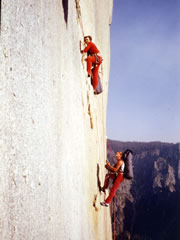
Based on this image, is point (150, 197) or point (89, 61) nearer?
point (89, 61)

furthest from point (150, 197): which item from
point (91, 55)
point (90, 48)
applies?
point (90, 48)

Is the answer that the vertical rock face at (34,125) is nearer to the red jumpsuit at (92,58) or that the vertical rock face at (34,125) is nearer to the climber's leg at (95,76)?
the red jumpsuit at (92,58)

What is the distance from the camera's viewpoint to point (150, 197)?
81.1 feet

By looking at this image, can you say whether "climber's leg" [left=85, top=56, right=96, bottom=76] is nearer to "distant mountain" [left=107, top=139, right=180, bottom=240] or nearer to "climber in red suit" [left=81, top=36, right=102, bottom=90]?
"climber in red suit" [left=81, top=36, right=102, bottom=90]

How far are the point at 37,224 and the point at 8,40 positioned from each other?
1169mm

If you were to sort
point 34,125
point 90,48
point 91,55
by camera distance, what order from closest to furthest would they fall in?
point 34,125 → point 90,48 → point 91,55

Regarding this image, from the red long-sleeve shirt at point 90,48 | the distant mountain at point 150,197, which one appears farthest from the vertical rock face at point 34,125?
the distant mountain at point 150,197

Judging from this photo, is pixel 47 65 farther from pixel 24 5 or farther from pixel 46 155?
pixel 46 155

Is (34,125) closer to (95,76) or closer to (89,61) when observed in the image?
(89,61)

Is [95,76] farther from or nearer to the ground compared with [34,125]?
farther from the ground

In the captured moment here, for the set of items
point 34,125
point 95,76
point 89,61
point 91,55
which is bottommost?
point 34,125

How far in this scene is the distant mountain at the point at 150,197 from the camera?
72.2 feet

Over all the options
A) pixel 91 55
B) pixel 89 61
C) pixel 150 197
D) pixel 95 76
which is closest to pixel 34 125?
pixel 89 61

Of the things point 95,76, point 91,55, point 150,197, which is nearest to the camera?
point 91,55
